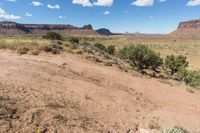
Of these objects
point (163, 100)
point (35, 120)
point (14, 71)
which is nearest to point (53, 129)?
point (35, 120)

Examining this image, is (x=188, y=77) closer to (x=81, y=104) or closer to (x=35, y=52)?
(x=35, y=52)

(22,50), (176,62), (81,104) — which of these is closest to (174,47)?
(176,62)

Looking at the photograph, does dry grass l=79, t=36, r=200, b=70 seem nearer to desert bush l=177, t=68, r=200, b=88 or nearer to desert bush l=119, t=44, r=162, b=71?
desert bush l=177, t=68, r=200, b=88

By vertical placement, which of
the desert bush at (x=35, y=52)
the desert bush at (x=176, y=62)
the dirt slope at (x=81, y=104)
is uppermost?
the desert bush at (x=35, y=52)

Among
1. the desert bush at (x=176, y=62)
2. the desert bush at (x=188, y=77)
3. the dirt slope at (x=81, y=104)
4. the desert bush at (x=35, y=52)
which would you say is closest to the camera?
the dirt slope at (x=81, y=104)

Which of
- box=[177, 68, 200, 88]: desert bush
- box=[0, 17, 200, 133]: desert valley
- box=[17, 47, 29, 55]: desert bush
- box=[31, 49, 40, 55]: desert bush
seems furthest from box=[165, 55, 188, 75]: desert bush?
box=[17, 47, 29, 55]: desert bush

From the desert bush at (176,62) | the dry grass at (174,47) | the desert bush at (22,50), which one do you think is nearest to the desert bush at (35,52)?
the desert bush at (22,50)

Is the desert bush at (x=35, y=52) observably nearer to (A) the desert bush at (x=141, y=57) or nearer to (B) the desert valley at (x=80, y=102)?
(B) the desert valley at (x=80, y=102)

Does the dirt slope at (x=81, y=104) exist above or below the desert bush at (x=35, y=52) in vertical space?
below

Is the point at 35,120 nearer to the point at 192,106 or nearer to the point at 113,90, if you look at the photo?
the point at 113,90

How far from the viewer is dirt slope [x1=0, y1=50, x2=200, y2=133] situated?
7.99m

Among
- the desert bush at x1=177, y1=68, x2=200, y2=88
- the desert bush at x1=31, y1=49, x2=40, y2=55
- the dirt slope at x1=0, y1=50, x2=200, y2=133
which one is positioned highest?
the desert bush at x1=31, y1=49, x2=40, y2=55

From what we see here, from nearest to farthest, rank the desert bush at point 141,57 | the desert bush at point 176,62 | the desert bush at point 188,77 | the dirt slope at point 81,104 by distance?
the dirt slope at point 81,104
the desert bush at point 188,77
the desert bush at point 141,57
the desert bush at point 176,62

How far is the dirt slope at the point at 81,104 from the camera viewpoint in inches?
315
